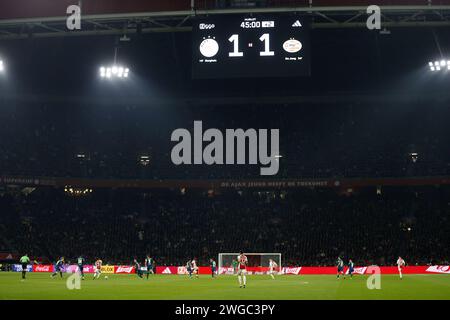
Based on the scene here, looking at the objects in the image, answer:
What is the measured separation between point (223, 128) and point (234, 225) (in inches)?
473

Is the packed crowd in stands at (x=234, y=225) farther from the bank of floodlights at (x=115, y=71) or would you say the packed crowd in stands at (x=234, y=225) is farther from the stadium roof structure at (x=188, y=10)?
the stadium roof structure at (x=188, y=10)

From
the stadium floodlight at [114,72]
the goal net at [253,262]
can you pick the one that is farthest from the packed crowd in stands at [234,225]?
the stadium floodlight at [114,72]

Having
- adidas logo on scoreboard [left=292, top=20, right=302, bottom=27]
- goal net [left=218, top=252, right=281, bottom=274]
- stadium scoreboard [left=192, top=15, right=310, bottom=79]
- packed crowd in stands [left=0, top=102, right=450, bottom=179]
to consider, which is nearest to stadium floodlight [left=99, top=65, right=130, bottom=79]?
stadium scoreboard [left=192, top=15, right=310, bottom=79]

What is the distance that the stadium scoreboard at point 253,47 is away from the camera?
22.1 m

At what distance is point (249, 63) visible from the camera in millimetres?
22406

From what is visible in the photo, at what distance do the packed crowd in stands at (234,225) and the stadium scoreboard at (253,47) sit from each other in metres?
29.3

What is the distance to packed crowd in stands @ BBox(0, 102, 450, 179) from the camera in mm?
57250

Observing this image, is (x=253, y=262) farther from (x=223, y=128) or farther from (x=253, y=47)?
(x=253, y=47)

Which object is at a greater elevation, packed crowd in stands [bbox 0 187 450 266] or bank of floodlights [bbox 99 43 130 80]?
bank of floodlights [bbox 99 43 130 80]

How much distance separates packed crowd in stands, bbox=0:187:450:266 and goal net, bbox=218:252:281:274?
184 centimetres

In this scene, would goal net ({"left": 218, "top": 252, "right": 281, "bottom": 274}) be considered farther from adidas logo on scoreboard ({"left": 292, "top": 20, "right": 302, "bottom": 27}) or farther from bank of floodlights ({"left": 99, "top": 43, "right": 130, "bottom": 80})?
adidas logo on scoreboard ({"left": 292, "top": 20, "right": 302, "bottom": 27})
